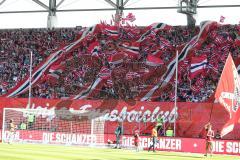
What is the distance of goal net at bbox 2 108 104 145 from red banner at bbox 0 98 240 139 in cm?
45

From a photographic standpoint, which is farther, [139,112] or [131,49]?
[131,49]

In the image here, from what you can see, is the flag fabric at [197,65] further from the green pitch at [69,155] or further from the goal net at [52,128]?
the green pitch at [69,155]

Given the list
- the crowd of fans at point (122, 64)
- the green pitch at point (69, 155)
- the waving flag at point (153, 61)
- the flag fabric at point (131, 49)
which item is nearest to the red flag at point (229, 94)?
the green pitch at point (69, 155)

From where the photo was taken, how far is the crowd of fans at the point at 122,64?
174 feet

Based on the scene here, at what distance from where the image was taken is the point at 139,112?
47094mm

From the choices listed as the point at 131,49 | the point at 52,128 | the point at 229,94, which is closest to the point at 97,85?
the point at 131,49

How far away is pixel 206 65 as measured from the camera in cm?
5375

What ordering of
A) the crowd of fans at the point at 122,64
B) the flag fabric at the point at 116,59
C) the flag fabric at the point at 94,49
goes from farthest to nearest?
the flag fabric at the point at 94,49
the flag fabric at the point at 116,59
the crowd of fans at the point at 122,64

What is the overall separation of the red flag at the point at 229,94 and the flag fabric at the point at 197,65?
28.3 m

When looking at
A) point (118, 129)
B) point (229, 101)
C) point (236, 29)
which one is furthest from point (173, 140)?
point (229, 101)

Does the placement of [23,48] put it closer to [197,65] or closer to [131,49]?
[131,49]

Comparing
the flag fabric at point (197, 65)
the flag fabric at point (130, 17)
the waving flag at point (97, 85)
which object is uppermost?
the flag fabric at point (130, 17)

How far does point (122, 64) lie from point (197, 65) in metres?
6.81

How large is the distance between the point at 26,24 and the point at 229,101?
47.8m
